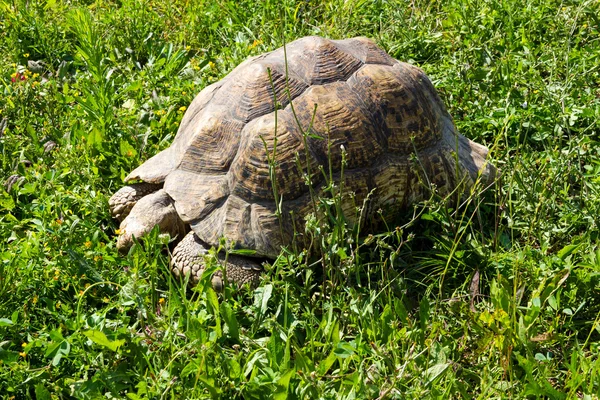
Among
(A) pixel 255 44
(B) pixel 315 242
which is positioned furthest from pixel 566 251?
(A) pixel 255 44

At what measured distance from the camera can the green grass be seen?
2.94 metres

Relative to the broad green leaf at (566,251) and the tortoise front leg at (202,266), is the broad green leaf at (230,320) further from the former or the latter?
the broad green leaf at (566,251)

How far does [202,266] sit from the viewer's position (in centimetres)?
359

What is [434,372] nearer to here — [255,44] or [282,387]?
[282,387]

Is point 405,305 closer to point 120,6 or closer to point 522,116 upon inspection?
point 522,116

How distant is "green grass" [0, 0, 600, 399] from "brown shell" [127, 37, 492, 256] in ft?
0.73

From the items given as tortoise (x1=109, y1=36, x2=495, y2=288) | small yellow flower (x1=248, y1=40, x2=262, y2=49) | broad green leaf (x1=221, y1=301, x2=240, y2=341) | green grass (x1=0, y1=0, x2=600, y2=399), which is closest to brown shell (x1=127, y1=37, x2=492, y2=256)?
tortoise (x1=109, y1=36, x2=495, y2=288)

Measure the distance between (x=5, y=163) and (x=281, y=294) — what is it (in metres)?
2.10

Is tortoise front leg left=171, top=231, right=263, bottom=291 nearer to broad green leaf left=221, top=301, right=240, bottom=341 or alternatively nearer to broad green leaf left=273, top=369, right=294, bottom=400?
broad green leaf left=221, top=301, right=240, bottom=341

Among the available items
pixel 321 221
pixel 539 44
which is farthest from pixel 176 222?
pixel 539 44

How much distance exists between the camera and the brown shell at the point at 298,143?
3598 mm

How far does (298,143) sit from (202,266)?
2.47 ft

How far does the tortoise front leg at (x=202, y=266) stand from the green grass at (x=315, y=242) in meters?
0.09

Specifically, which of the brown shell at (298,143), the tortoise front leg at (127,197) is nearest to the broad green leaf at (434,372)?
the brown shell at (298,143)
